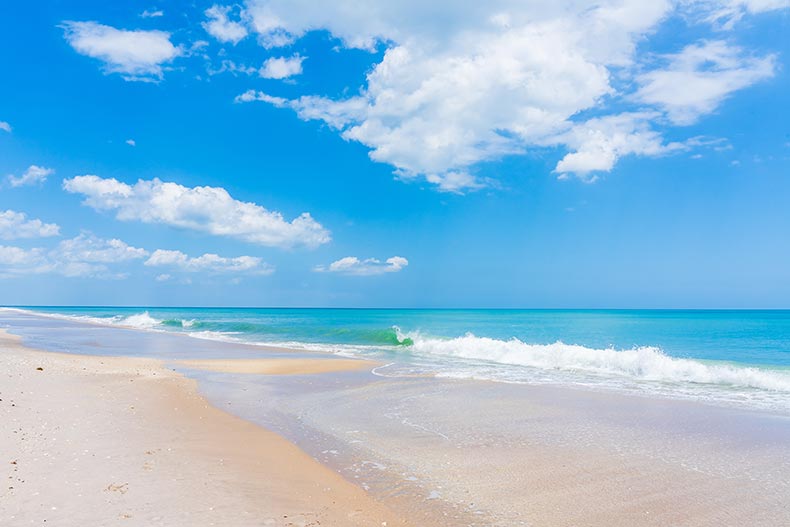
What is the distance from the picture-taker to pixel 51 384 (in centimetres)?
1399

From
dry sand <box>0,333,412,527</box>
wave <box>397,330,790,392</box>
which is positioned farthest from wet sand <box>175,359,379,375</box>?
dry sand <box>0,333,412,527</box>

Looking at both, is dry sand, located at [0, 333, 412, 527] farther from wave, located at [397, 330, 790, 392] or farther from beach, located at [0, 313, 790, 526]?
wave, located at [397, 330, 790, 392]

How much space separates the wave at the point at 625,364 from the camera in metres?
18.5

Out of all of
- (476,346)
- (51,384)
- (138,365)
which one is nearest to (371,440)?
(51,384)

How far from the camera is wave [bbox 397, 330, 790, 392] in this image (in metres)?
18.5

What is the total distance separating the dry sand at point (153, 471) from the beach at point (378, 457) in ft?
0.11

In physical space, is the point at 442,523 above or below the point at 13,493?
below

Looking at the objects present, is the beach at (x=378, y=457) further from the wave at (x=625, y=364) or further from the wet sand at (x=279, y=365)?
the wave at (x=625, y=364)

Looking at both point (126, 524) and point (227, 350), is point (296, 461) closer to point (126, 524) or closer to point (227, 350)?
point (126, 524)

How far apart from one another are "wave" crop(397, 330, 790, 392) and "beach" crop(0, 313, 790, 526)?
232 inches

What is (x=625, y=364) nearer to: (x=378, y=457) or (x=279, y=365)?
(x=279, y=365)

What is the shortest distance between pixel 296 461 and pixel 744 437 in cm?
888

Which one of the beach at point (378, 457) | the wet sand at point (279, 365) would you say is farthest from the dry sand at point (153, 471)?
the wet sand at point (279, 365)

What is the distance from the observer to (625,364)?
22203 mm
